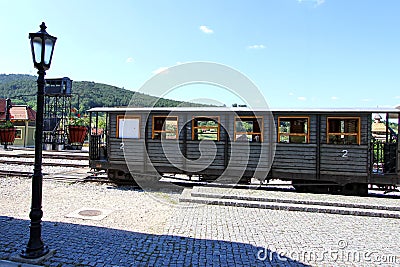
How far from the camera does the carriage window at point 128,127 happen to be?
10359mm

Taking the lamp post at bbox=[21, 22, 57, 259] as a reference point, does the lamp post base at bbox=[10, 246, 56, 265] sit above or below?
below

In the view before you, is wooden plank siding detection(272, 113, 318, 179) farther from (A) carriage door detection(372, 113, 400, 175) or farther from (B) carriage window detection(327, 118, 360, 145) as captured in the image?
(A) carriage door detection(372, 113, 400, 175)

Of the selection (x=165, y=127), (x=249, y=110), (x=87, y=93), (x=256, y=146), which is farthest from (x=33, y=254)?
(x=87, y=93)

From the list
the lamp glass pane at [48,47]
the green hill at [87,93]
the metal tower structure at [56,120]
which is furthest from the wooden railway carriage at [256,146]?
the green hill at [87,93]

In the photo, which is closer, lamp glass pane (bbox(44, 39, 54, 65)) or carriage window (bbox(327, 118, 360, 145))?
lamp glass pane (bbox(44, 39, 54, 65))

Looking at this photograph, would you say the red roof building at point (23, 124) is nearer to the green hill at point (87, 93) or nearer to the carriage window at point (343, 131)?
the carriage window at point (343, 131)

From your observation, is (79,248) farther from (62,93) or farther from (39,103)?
(62,93)

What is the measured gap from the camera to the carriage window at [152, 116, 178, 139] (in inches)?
397

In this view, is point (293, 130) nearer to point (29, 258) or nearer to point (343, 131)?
point (343, 131)

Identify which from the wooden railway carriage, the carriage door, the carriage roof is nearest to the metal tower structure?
the wooden railway carriage

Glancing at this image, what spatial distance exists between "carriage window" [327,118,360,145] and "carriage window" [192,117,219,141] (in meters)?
3.78

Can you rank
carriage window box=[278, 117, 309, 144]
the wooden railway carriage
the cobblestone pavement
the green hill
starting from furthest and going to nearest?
1. the green hill
2. carriage window box=[278, 117, 309, 144]
3. the wooden railway carriage
4. the cobblestone pavement

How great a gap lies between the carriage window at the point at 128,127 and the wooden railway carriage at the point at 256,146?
0.04 meters

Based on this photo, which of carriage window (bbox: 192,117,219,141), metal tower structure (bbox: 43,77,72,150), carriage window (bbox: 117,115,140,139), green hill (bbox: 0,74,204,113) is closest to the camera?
carriage window (bbox: 192,117,219,141)
